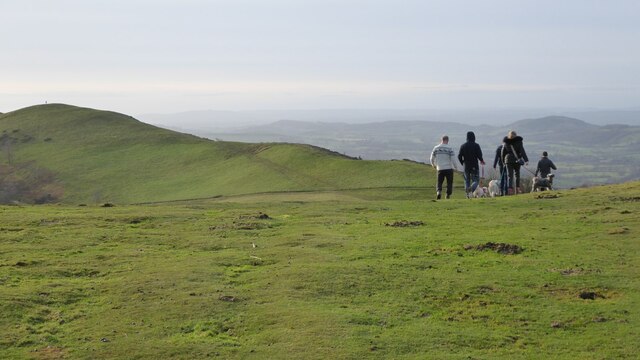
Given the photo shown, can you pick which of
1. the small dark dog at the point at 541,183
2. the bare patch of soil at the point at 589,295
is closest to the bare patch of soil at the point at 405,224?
the bare patch of soil at the point at 589,295

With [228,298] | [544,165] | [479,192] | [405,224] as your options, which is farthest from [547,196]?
[228,298]

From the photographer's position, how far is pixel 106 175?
69.0 m

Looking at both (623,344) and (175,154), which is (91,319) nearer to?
(623,344)

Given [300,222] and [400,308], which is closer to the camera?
[400,308]

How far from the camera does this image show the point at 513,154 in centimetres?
3097

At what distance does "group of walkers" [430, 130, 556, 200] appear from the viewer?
29.5m

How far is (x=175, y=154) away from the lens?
73812mm

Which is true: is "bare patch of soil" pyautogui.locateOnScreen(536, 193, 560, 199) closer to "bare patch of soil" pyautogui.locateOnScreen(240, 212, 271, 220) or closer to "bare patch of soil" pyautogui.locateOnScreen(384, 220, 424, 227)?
"bare patch of soil" pyautogui.locateOnScreen(384, 220, 424, 227)

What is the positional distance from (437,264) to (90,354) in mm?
8438

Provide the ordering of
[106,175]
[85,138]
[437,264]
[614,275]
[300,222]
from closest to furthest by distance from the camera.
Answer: [614,275] < [437,264] < [300,222] < [106,175] < [85,138]

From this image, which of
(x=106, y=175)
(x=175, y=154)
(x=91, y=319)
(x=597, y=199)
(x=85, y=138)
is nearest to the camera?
(x=91, y=319)

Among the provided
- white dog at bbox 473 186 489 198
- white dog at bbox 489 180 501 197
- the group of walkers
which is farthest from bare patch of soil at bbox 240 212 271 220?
white dog at bbox 489 180 501 197

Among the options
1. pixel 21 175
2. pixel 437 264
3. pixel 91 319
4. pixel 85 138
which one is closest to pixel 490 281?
pixel 437 264

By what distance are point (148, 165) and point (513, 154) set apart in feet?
159
